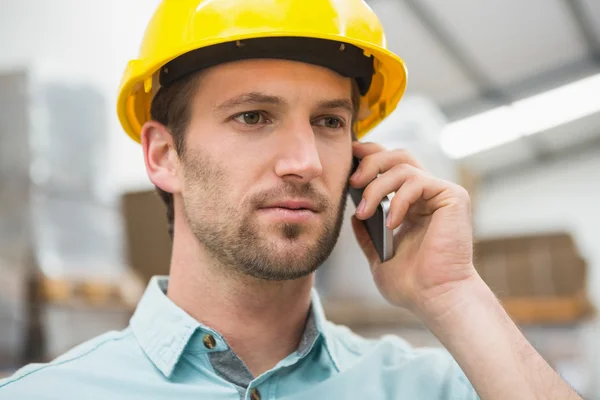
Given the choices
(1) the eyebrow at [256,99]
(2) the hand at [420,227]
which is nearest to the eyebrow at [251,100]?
(1) the eyebrow at [256,99]

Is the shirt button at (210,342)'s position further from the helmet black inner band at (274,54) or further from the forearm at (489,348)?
the helmet black inner band at (274,54)

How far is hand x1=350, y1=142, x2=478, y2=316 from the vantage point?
1.74 metres

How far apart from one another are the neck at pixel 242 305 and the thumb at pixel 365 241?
9.2 inches

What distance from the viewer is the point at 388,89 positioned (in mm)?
2111

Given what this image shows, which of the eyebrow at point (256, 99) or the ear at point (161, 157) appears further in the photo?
the ear at point (161, 157)

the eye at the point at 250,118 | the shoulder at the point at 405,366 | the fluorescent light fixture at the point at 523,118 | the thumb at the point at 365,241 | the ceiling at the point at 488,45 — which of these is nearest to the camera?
the eye at the point at 250,118

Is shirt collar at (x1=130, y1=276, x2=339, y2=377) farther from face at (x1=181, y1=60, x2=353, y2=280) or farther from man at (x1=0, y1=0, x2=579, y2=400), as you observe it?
face at (x1=181, y1=60, x2=353, y2=280)

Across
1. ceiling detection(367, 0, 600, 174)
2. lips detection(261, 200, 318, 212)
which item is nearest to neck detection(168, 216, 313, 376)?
lips detection(261, 200, 318, 212)

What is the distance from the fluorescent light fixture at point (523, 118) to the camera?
997 centimetres

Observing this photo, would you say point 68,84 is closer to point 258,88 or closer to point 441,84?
point 258,88

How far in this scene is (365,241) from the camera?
1985 mm

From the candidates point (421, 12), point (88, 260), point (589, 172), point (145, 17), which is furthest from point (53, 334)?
point (589, 172)

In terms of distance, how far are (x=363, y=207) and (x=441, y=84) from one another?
7.61 metres

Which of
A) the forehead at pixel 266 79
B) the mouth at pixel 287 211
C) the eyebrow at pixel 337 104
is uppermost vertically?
the forehead at pixel 266 79
